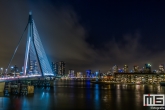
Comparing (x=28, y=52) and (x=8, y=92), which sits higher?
(x=28, y=52)

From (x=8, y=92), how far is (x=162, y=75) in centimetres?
9596

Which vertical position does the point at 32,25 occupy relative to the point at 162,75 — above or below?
above

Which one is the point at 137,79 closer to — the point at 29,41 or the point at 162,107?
the point at 29,41

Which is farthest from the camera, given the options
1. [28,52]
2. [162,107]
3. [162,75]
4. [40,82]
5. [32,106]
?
[162,75]

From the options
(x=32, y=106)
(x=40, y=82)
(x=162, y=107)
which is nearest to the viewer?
(x=162, y=107)

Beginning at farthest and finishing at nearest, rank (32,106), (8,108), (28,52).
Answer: (28,52) → (32,106) → (8,108)

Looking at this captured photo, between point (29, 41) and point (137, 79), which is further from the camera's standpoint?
point (137, 79)

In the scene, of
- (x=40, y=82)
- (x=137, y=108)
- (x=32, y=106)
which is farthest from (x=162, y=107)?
(x=40, y=82)

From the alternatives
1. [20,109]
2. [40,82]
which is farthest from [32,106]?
[40,82]

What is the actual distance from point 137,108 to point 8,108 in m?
14.8

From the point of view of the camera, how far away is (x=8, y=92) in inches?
1686

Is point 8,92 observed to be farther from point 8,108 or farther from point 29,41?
point 8,108

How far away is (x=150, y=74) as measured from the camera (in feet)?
399

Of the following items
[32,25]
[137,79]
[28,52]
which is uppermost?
[32,25]
